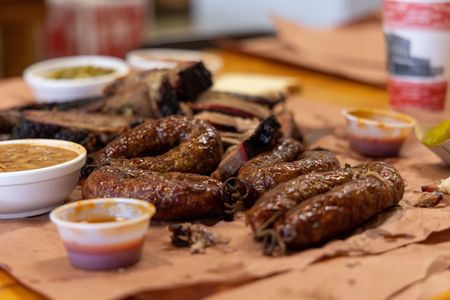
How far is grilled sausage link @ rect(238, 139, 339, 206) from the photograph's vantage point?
234 centimetres

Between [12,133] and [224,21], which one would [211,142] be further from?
[224,21]

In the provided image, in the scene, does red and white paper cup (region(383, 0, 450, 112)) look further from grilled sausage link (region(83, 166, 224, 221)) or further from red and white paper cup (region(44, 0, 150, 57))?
red and white paper cup (region(44, 0, 150, 57))

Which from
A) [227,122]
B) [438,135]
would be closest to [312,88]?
[227,122]

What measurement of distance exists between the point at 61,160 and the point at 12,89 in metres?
1.95

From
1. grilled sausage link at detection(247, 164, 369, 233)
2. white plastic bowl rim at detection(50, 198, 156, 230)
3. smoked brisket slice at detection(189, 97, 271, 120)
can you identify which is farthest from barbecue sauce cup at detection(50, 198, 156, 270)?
smoked brisket slice at detection(189, 97, 271, 120)

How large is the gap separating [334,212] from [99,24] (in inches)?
195

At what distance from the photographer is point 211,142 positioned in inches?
→ 101

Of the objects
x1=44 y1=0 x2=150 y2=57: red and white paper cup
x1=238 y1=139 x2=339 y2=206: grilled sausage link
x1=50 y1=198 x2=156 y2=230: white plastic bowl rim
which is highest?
x1=50 y1=198 x2=156 y2=230: white plastic bowl rim

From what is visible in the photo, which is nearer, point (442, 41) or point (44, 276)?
point (44, 276)

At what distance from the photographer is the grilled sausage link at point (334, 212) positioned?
2010 mm

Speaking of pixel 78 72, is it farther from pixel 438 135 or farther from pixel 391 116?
pixel 438 135

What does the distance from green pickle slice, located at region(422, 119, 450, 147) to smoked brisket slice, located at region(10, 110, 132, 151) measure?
42.2 inches

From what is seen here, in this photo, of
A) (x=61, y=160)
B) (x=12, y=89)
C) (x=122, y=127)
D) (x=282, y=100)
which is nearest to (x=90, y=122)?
(x=122, y=127)

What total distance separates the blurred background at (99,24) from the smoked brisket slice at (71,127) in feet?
7.84
